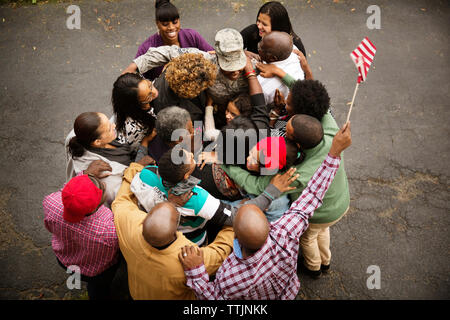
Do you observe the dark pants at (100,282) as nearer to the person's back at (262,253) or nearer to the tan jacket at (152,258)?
the tan jacket at (152,258)

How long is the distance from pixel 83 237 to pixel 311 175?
1.84 m

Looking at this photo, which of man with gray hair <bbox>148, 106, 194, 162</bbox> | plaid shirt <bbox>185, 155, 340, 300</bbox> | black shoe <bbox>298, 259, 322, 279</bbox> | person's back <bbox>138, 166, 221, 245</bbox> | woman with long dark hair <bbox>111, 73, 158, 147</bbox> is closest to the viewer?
plaid shirt <bbox>185, 155, 340, 300</bbox>

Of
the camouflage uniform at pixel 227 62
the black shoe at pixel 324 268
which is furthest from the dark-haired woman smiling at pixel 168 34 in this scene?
the black shoe at pixel 324 268

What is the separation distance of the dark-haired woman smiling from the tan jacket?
191 cm

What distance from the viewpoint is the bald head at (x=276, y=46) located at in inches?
115

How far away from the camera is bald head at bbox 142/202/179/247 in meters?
2.19

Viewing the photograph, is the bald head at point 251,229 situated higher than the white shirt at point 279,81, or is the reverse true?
the white shirt at point 279,81

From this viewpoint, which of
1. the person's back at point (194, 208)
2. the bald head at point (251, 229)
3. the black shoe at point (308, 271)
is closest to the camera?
the bald head at point (251, 229)

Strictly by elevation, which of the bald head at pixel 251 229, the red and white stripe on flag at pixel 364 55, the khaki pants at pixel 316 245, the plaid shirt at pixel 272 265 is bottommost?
the khaki pants at pixel 316 245

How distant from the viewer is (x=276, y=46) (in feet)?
9.65

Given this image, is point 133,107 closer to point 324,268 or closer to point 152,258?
point 152,258

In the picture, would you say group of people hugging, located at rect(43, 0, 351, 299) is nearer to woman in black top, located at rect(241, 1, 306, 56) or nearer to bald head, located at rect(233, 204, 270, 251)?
bald head, located at rect(233, 204, 270, 251)

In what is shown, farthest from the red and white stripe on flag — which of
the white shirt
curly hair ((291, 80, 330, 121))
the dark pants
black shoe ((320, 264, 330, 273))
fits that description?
the dark pants

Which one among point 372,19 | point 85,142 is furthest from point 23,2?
point 372,19
